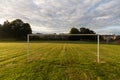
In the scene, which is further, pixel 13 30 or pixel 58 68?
pixel 13 30

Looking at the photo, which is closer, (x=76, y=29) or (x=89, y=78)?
(x=89, y=78)

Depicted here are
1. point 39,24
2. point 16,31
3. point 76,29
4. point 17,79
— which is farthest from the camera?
point 76,29

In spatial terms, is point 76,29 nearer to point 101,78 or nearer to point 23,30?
point 23,30

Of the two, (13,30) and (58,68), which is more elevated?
(13,30)

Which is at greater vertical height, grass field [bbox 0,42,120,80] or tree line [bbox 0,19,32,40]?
tree line [bbox 0,19,32,40]

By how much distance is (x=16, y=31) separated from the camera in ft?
241

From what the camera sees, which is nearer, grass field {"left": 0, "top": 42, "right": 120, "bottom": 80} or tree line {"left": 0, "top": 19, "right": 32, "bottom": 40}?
grass field {"left": 0, "top": 42, "right": 120, "bottom": 80}

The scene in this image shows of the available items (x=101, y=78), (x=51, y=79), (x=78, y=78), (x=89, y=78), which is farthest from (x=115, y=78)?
(x=51, y=79)

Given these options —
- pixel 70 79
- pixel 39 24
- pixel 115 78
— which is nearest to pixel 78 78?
pixel 70 79

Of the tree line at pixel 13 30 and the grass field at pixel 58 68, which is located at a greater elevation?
the tree line at pixel 13 30

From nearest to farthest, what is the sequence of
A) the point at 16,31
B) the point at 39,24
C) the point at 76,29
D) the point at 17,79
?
the point at 17,79 → the point at 39,24 → the point at 16,31 → the point at 76,29

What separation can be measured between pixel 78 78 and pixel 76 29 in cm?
7494

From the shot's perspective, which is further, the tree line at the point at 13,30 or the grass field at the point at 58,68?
the tree line at the point at 13,30

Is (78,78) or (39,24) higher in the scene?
(39,24)
